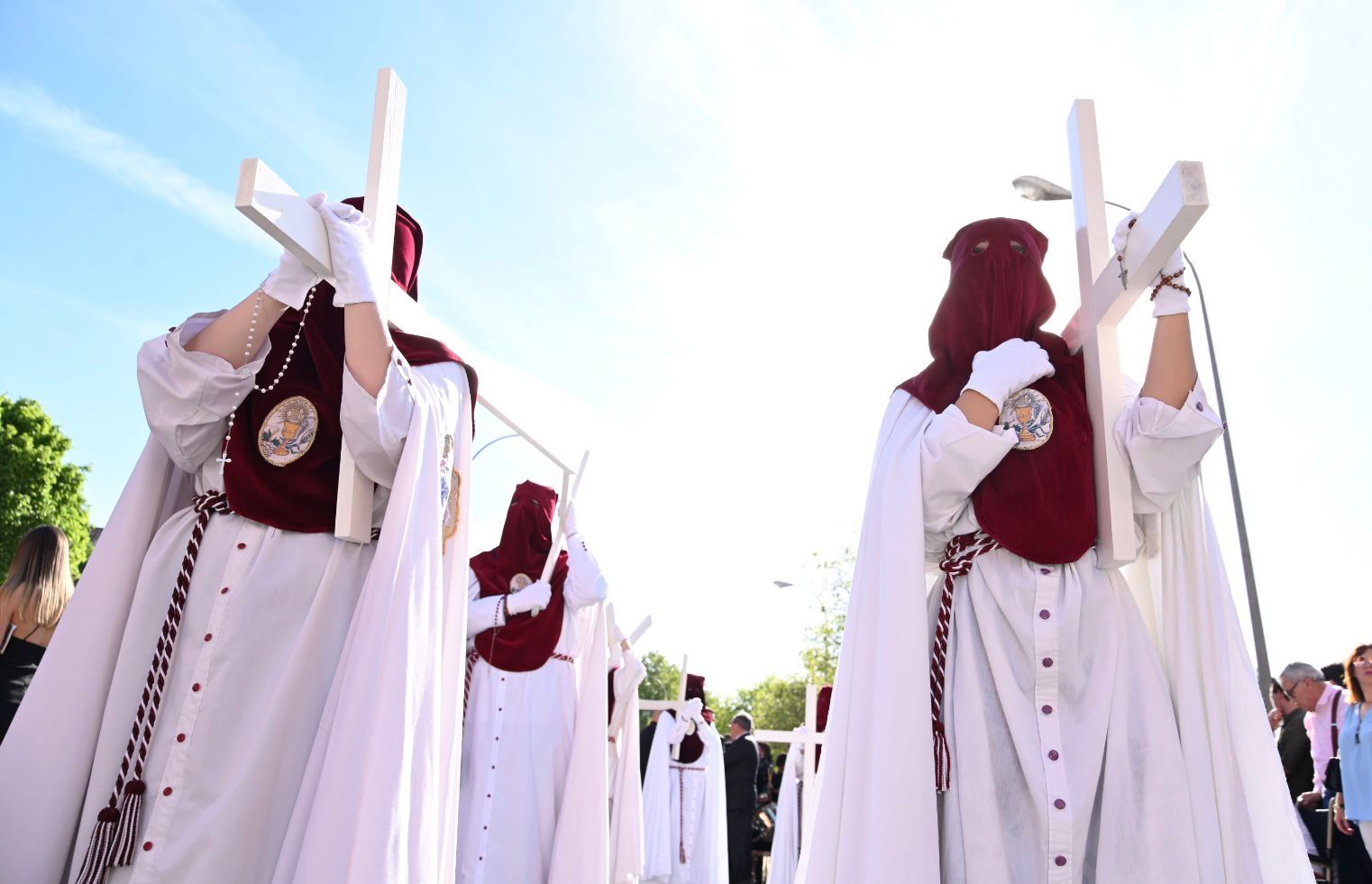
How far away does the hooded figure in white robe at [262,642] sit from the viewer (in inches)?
104

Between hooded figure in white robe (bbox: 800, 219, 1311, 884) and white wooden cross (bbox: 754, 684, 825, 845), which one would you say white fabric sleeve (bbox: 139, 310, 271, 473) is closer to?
hooded figure in white robe (bbox: 800, 219, 1311, 884)

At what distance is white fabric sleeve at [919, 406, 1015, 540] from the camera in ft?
9.60

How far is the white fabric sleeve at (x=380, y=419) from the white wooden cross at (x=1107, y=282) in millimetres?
1941

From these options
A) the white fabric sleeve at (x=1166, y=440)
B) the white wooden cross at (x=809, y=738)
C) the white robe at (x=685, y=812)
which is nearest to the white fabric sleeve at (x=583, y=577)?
the white fabric sleeve at (x=1166, y=440)

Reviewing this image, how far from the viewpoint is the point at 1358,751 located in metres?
6.25

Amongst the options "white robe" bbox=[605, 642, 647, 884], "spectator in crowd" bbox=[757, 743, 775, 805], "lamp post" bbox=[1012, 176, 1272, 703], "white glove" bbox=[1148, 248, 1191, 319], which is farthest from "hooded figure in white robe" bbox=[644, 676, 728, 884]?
"white glove" bbox=[1148, 248, 1191, 319]

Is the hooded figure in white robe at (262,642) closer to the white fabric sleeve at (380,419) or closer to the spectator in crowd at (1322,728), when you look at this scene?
the white fabric sleeve at (380,419)

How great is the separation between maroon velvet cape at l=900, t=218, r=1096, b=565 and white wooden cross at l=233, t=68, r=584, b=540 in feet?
5.34

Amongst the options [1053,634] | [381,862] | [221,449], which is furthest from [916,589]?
[221,449]

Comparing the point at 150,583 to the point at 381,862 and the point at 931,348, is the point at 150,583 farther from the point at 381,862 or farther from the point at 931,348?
the point at 931,348

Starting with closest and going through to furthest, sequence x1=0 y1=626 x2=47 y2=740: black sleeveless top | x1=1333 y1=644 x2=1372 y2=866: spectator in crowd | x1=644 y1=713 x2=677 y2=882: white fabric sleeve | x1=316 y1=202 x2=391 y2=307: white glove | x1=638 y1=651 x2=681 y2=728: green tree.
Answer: x1=316 y1=202 x2=391 y2=307: white glove → x1=0 y1=626 x2=47 y2=740: black sleeveless top → x1=1333 y1=644 x2=1372 y2=866: spectator in crowd → x1=644 y1=713 x2=677 y2=882: white fabric sleeve → x1=638 y1=651 x2=681 y2=728: green tree

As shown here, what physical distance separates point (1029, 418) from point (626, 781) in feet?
18.5

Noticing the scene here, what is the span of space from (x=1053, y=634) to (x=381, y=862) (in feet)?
5.88

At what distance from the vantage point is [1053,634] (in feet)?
9.31
